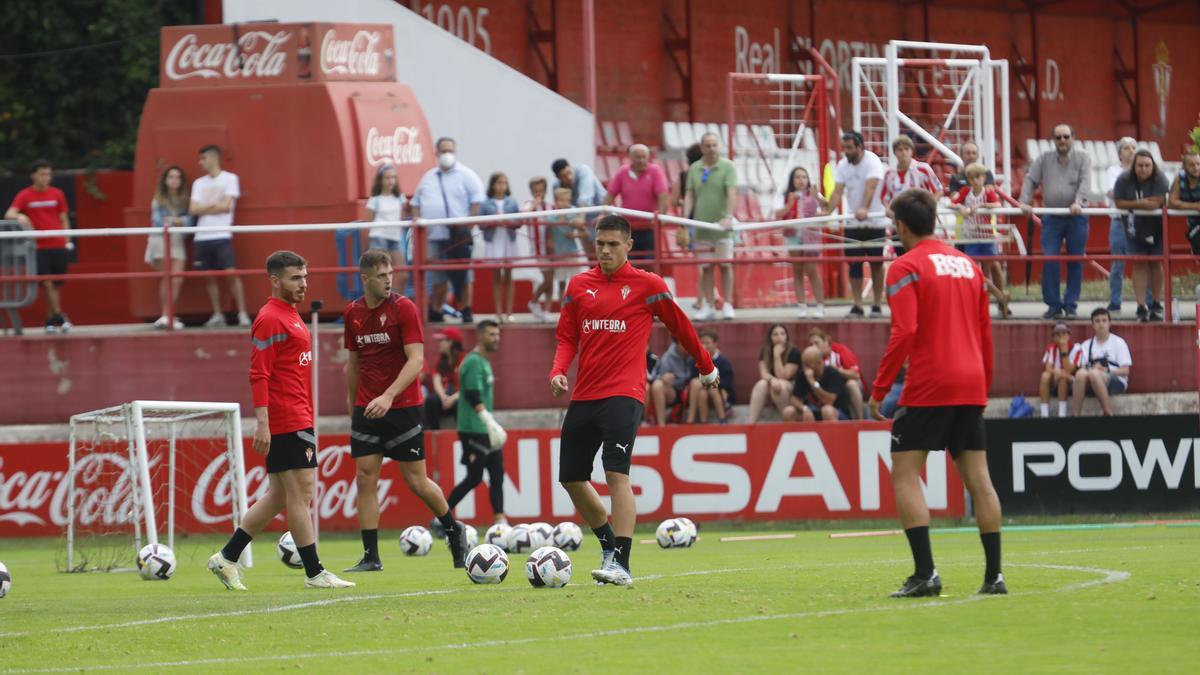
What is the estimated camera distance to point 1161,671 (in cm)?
729

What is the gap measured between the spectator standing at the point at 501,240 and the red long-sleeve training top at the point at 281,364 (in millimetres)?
8800

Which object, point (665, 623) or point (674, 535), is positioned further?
point (674, 535)

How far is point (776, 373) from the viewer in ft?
67.1

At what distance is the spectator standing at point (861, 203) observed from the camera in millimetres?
20719

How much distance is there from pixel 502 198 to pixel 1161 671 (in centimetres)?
1512

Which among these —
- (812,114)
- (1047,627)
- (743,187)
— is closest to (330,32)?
(743,187)

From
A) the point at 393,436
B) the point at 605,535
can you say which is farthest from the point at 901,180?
the point at 605,535

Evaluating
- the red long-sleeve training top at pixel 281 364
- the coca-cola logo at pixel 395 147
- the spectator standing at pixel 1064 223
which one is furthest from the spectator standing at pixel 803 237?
the red long-sleeve training top at pixel 281 364

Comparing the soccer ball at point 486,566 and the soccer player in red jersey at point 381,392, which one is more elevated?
the soccer player in red jersey at point 381,392

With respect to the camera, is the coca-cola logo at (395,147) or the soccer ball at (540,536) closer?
the soccer ball at (540,536)

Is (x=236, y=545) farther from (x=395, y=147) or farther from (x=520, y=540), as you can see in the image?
(x=395, y=147)

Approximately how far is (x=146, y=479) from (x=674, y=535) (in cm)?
444

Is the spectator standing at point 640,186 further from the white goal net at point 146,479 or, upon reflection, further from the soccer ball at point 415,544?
the soccer ball at point 415,544

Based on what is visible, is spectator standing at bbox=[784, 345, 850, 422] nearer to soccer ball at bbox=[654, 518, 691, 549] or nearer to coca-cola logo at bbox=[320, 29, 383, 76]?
soccer ball at bbox=[654, 518, 691, 549]
